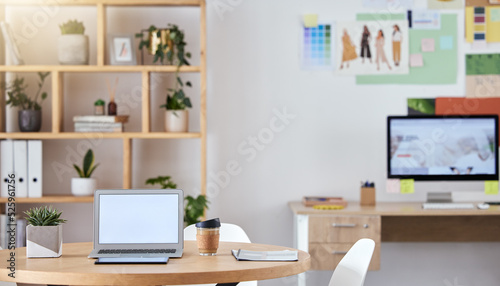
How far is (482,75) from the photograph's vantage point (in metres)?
3.85

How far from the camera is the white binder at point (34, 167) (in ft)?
11.7

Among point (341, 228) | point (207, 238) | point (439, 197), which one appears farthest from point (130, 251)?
point (439, 197)

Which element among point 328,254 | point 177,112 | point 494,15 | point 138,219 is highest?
point 494,15

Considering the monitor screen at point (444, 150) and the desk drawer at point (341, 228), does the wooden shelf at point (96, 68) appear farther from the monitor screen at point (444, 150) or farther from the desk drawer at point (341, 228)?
the monitor screen at point (444, 150)

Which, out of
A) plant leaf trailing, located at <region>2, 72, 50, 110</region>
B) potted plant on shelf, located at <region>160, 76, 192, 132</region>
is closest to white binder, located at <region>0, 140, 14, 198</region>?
plant leaf trailing, located at <region>2, 72, 50, 110</region>

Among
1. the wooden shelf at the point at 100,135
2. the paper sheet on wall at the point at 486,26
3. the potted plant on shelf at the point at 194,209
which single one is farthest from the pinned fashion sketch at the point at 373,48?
the potted plant on shelf at the point at 194,209

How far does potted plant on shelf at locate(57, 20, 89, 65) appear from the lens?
11.8 ft

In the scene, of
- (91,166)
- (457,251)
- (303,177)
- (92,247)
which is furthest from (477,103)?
(92,247)

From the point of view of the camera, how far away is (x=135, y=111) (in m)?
3.83

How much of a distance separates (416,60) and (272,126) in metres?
0.96

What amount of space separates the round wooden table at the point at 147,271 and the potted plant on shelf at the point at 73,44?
1801 millimetres

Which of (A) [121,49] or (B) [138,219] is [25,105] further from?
(B) [138,219]

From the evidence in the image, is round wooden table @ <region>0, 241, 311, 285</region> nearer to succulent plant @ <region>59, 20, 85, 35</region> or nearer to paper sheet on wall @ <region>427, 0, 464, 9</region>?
succulent plant @ <region>59, 20, 85, 35</region>

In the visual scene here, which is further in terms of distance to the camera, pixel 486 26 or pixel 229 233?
pixel 486 26
